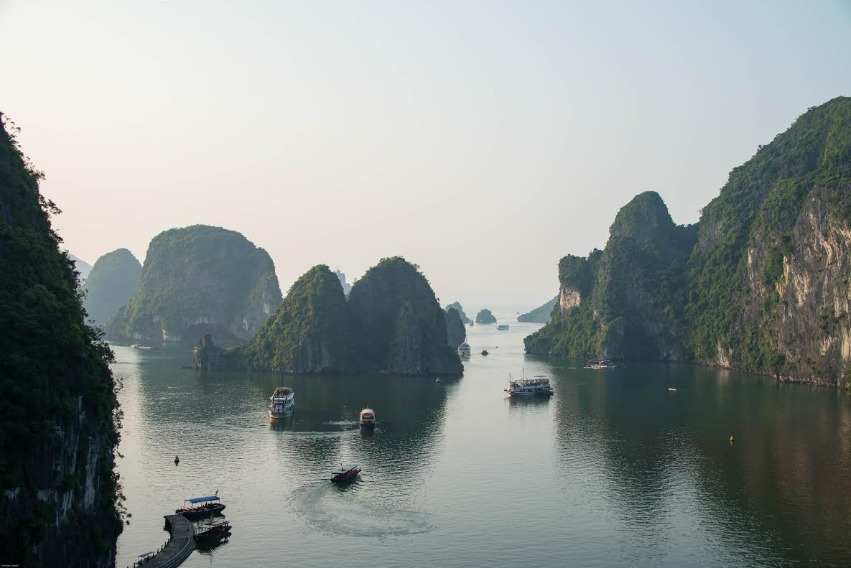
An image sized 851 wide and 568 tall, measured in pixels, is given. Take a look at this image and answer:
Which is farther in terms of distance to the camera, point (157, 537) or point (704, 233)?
point (704, 233)

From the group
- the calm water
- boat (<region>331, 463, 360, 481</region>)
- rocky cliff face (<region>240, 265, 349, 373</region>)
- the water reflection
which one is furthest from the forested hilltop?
boat (<region>331, 463, 360, 481</region>)

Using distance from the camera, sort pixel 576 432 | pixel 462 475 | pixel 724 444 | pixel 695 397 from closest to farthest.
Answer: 1. pixel 462 475
2. pixel 724 444
3. pixel 576 432
4. pixel 695 397

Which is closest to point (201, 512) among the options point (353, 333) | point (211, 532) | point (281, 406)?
point (211, 532)

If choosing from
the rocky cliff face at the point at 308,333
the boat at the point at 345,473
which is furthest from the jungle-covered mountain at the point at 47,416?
the rocky cliff face at the point at 308,333

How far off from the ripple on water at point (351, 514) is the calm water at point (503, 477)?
0.72 ft

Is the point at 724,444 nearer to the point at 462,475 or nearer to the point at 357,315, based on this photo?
the point at 462,475

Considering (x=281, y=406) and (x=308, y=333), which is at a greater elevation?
(x=308, y=333)

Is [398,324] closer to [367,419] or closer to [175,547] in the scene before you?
[367,419]

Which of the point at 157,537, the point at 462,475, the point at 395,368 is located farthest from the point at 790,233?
the point at 157,537

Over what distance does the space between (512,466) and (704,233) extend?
13355cm

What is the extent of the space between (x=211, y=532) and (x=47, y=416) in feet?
58.6

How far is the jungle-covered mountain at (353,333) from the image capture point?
15288 centimetres

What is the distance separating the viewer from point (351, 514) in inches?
2498

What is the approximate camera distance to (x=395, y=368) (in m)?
154
